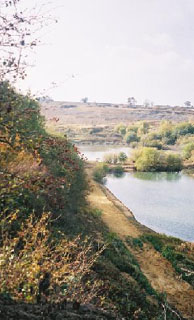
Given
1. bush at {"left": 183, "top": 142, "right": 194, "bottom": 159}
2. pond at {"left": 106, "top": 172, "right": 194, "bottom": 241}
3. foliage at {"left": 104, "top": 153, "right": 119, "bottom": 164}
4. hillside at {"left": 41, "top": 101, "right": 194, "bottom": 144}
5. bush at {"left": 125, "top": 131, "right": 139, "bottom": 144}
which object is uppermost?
hillside at {"left": 41, "top": 101, "right": 194, "bottom": 144}

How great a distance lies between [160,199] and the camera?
111 ft

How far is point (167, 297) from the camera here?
42.1 ft

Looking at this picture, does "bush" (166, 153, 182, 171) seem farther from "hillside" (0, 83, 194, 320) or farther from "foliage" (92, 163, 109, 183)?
"hillside" (0, 83, 194, 320)

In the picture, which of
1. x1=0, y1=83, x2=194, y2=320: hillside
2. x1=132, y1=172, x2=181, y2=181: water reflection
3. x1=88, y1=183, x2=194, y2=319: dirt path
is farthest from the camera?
x1=132, y1=172, x2=181, y2=181: water reflection

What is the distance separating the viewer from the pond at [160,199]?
1001 inches

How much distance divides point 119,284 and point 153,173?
41.8 metres

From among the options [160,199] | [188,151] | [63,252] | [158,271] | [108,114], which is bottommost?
[160,199]

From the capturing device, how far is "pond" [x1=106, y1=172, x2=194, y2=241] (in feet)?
83.4

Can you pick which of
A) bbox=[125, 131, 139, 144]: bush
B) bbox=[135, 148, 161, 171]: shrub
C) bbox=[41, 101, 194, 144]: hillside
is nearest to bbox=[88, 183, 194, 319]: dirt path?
bbox=[135, 148, 161, 171]: shrub

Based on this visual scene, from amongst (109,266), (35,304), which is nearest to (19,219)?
(109,266)

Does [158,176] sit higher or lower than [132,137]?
lower

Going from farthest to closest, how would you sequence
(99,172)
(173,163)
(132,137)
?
(132,137), (173,163), (99,172)

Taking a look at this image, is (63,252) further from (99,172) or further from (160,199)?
(99,172)

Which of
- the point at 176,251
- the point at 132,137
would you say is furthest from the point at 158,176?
the point at 132,137
